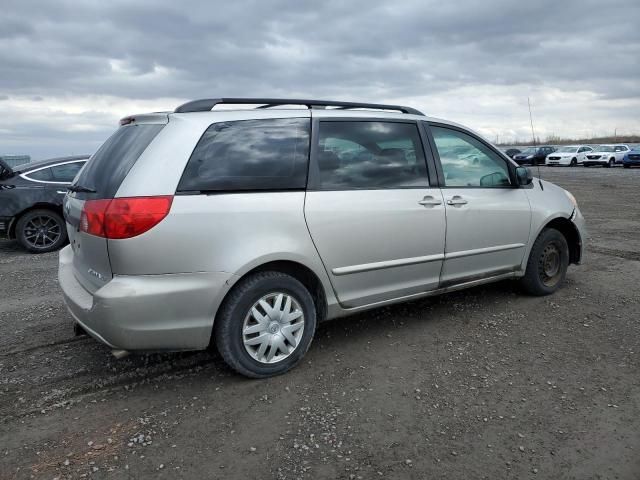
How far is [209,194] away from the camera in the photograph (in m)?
3.09

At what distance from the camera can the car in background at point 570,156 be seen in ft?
112

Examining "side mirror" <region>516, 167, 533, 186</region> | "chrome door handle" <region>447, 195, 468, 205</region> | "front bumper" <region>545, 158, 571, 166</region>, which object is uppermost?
"front bumper" <region>545, 158, 571, 166</region>

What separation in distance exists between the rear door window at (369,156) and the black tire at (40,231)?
234 inches

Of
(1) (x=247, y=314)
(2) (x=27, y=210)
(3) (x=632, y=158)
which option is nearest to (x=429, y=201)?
(1) (x=247, y=314)

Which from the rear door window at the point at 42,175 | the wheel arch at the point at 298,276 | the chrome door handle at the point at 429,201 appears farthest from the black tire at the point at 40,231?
the chrome door handle at the point at 429,201

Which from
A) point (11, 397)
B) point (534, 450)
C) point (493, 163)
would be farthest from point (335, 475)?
point (493, 163)

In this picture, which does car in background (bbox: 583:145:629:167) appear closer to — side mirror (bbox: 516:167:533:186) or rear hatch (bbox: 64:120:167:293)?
side mirror (bbox: 516:167:533:186)

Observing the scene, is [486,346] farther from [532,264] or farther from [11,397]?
[11,397]

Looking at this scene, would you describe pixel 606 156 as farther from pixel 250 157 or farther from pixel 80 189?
pixel 80 189

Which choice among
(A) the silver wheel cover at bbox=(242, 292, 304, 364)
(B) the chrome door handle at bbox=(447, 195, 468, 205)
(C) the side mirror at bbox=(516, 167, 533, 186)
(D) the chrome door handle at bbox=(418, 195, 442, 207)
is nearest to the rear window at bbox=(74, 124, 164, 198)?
(A) the silver wheel cover at bbox=(242, 292, 304, 364)

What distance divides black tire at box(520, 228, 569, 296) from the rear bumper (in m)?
3.08

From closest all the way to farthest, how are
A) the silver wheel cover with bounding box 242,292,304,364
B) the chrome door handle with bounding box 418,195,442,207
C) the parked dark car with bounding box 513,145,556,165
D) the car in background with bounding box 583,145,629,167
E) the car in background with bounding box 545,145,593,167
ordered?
the silver wheel cover with bounding box 242,292,304,364
the chrome door handle with bounding box 418,195,442,207
the car in background with bounding box 583,145,629,167
the car in background with bounding box 545,145,593,167
the parked dark car with bounding box 513,145,556,165

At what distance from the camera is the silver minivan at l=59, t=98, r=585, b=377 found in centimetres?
296

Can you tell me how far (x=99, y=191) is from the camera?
3.12 meters
